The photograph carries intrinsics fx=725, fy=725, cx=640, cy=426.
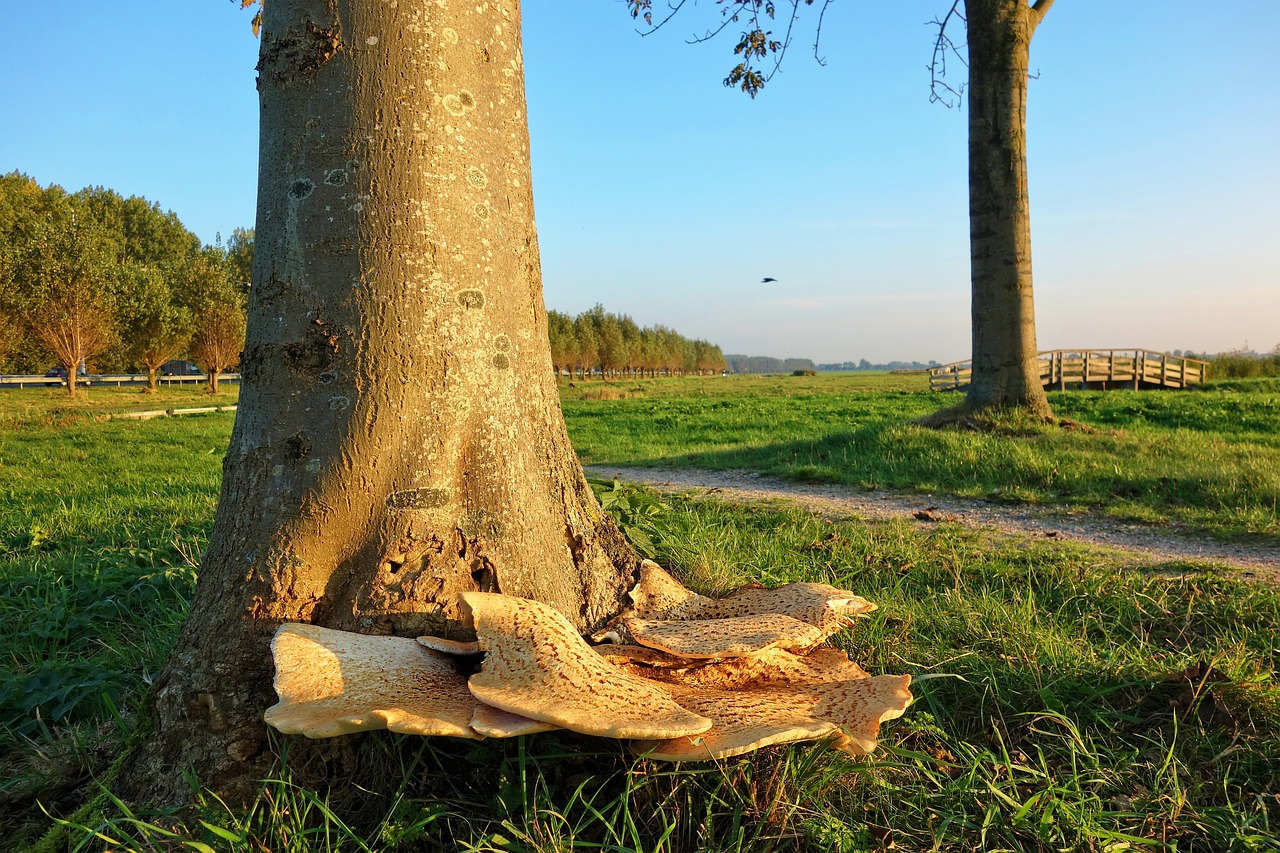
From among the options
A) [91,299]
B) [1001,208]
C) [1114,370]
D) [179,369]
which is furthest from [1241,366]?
[179,369]

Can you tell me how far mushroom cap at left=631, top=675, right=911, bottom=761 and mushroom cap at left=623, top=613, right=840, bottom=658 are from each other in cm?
12

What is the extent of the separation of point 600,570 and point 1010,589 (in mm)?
2695

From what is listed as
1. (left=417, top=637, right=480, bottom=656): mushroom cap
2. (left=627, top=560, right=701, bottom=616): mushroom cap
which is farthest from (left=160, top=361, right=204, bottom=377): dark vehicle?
(left=417, top=637, right=480, bottom=656): mushroom cap

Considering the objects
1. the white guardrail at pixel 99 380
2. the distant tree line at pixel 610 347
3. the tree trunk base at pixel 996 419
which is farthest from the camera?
the distant tree line at pixel 610 347

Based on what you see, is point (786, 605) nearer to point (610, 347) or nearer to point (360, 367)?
point (360, 367)

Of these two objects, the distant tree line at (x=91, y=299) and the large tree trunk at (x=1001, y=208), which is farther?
the distant tree line at (x=91, y=299)

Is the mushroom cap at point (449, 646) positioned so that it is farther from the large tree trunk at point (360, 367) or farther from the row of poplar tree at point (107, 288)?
the row of poplar tree at point (107, 288)

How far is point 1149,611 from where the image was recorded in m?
3.71

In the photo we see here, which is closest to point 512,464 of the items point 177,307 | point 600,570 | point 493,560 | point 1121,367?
point 493,560

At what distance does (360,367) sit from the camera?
238 centimetres

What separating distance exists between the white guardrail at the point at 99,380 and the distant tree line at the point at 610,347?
29659 millimetres

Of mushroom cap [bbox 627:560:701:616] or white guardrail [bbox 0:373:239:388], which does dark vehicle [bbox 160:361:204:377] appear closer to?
white guardrail [bbox 0:373:239:388]

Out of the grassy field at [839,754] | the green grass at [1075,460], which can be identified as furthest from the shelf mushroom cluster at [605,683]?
the green grass at [1075,460]

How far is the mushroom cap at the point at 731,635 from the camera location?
2.09m
